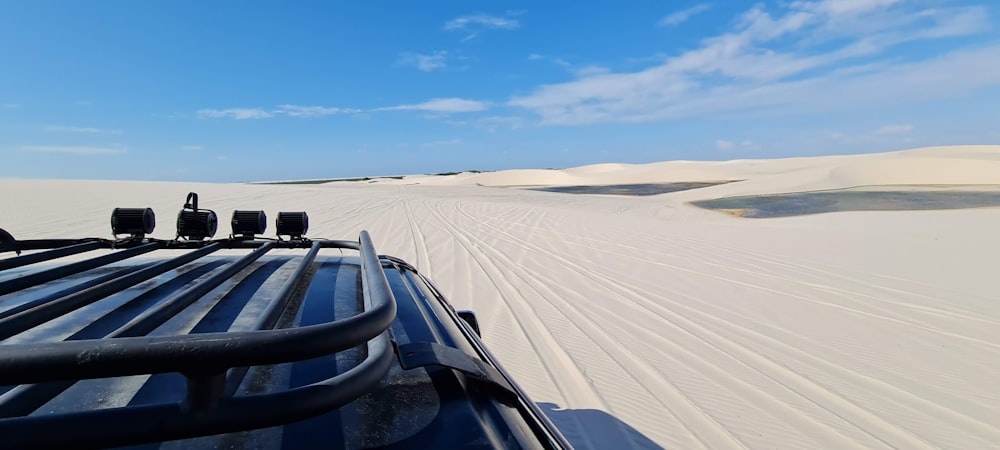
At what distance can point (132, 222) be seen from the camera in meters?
3.12

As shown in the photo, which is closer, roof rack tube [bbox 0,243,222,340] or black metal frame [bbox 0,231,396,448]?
→ black metal frame [bbox 0,231,396,448]

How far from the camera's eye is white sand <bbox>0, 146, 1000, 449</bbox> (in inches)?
129

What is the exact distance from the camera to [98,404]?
41.3 inches

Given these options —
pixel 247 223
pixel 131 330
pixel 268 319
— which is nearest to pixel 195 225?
pixel 247 223

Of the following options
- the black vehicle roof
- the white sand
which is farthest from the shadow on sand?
the black vehicle roof

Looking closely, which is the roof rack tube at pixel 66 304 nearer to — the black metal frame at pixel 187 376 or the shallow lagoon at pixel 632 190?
the black metal frame at pixel 187 376

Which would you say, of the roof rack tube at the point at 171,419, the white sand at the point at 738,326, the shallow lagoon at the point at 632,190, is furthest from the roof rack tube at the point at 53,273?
the shallow lagoon at the point at 632,190

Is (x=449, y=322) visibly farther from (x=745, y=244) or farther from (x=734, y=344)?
(x=745, y=244)

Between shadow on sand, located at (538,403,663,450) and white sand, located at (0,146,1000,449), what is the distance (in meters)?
0.01

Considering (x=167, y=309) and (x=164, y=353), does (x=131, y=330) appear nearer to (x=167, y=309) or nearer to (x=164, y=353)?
(x=167, y=309)

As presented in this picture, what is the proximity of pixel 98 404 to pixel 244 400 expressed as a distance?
480 millimetres

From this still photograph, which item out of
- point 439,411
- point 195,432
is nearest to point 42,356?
point 195,432

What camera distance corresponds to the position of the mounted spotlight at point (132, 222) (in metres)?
3.12

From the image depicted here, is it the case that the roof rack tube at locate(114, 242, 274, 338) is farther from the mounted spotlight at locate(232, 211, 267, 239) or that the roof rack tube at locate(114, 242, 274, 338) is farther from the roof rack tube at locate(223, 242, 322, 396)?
the mounted spotlight at locate(232, 211, 267, 239)
